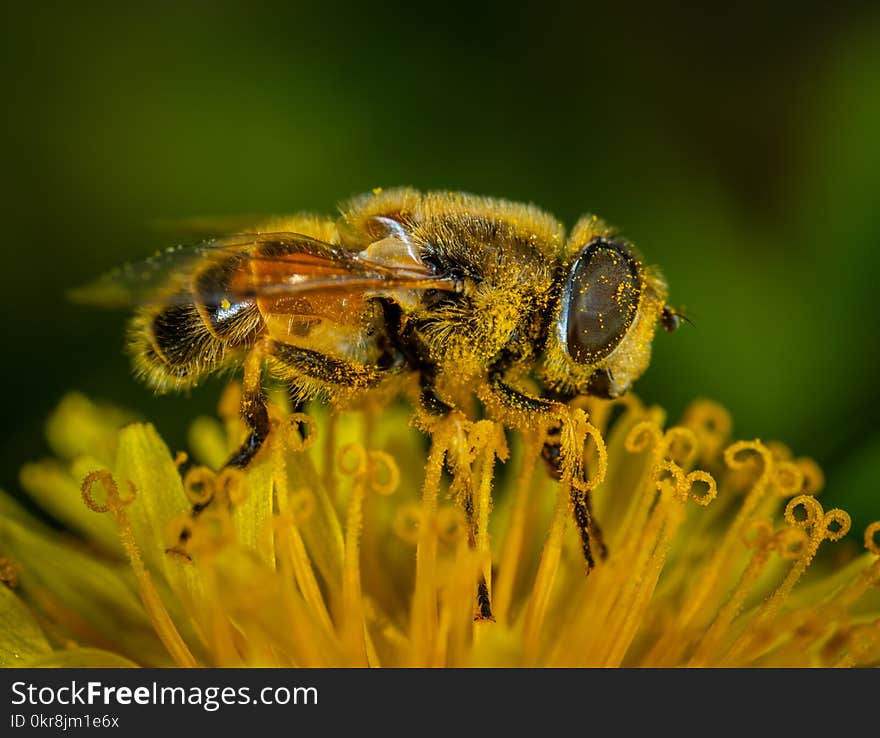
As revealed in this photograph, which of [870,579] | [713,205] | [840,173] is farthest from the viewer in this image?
[713,205]

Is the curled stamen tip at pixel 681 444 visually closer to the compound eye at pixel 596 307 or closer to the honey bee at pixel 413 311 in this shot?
the honey bee at pixel 413 311

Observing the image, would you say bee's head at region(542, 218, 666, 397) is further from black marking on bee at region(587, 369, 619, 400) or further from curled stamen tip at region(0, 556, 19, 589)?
curled stamen tip at region(0, 556, 19, 589)

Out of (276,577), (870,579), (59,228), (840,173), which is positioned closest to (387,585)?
(276,577)

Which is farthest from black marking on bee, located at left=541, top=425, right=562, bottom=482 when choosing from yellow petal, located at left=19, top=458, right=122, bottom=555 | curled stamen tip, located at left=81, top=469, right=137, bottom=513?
yellow petal, located at left=19, top=458, right=122, bottom=555

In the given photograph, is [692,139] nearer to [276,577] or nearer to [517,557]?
[517,557]

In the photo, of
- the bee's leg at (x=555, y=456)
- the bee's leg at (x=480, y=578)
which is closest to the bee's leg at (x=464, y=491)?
the bee's leg at (x=480, y=578)
